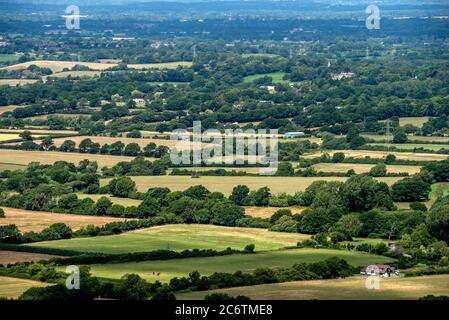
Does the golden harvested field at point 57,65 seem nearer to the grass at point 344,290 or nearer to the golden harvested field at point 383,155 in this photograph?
the golden harvested field at point 383,155

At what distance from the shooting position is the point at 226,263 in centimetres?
3394

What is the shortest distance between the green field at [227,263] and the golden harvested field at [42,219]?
19.8 feet

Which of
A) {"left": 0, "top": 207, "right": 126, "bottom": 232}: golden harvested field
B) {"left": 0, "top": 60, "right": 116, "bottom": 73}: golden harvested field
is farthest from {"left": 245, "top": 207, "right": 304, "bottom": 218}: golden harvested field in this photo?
{"left": 0, "top": 60, "right": 116, "bottom": 73}: golden harvested field

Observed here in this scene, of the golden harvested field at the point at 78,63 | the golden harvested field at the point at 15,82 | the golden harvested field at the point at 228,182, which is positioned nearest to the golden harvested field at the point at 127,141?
the golden harvested field at the point at 228,182

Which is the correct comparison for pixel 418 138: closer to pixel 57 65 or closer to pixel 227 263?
pixel 227 263

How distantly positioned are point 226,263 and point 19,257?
4.69 meters

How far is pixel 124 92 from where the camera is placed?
82812mm

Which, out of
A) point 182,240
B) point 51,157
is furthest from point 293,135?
point 182,240

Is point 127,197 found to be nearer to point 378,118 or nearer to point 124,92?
point 378,118

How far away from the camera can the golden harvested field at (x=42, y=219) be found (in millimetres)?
39684

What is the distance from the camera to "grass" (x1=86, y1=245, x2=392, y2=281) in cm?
3247

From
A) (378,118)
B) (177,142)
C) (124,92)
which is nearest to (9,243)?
(177,142)

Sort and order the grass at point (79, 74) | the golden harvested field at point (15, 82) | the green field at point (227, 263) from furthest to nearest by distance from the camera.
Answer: the grass at point (79, 74), the golden harvested field at point (15, 82), the green field at point (227, 263)
